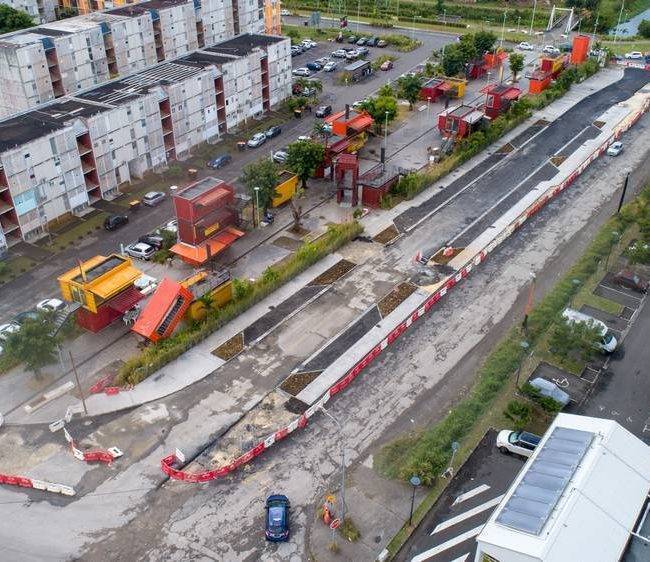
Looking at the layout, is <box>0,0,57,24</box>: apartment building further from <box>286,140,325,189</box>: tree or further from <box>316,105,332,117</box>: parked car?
<box>286,140,325,189</box>: tree

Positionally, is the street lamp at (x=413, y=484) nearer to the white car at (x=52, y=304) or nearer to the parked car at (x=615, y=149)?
the white car at (x=52, y=304)

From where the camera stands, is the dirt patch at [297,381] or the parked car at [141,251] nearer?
the dirt patch at [297,381]

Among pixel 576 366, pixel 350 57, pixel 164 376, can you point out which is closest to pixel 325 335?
pixel 164 376

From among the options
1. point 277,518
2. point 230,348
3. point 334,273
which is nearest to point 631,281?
point 334,273

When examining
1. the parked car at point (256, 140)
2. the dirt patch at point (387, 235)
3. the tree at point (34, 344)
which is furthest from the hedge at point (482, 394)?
the parked car at point (256, 140)

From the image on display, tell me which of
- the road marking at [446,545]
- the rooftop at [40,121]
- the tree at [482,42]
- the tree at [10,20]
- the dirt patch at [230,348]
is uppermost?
the tree at [10,20]

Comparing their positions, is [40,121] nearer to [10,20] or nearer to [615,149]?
[10,20]
